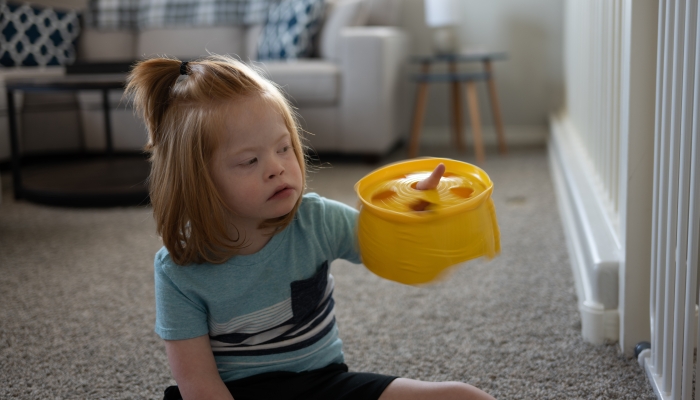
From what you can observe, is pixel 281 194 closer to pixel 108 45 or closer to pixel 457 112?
pixel 457 112

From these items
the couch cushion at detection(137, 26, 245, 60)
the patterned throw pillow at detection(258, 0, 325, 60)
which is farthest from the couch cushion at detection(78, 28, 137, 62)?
the patterned throw pillow at detection(258, 0, 325, 60)

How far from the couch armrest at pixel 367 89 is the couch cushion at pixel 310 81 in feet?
0.17

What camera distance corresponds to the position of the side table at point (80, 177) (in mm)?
2191

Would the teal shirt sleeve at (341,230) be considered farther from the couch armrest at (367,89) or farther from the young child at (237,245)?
the couch armrest at (367,89)

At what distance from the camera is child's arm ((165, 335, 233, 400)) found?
757 mm

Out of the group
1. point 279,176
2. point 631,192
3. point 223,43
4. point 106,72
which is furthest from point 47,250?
point 223,43

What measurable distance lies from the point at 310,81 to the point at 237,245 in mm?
2180

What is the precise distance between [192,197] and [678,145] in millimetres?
558

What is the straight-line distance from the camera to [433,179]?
2.46 ft

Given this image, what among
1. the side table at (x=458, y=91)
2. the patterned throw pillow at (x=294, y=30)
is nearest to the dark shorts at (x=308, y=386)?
the side table at (x=458, y=91)

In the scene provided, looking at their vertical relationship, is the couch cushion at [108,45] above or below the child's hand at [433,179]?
above

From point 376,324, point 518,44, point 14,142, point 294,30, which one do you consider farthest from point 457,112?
point 376,324

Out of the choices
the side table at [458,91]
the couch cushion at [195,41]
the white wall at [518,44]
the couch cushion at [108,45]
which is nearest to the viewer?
the side table at [458,91]

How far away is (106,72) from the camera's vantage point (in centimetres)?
266
